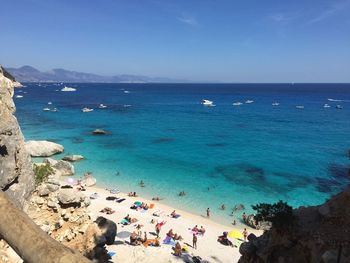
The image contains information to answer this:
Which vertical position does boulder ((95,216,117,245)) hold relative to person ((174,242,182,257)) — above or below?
above

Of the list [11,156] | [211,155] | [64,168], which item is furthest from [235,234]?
[211,155]

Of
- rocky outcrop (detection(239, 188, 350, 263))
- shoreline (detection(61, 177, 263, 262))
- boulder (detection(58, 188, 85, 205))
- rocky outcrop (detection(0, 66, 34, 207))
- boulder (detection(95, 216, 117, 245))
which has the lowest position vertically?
shoreline (detection(61, 177, 263, 262))

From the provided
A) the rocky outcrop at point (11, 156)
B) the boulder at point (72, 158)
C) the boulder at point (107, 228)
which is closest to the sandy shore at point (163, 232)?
the boulder at point (107, 228)

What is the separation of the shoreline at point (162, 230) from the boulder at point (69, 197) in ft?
8.44

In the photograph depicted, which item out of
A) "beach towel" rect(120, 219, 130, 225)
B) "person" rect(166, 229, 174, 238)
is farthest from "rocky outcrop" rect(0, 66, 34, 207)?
"beach towel" rect(120, 219, 130, 225)

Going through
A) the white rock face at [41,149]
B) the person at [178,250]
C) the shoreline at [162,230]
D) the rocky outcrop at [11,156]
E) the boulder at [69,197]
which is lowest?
the shoreline at [162,230]

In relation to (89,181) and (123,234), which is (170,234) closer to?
(123,234)

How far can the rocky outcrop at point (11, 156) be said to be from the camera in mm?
14016

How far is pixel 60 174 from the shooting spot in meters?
41.6

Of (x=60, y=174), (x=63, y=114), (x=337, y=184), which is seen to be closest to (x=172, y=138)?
(x=60, y=174)

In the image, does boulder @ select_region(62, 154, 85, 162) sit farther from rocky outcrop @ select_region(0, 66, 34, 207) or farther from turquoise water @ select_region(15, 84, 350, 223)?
rocky outcrop @ select_region(0, 66, 34, 207)

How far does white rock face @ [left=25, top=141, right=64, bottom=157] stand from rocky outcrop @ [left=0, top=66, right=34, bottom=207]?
113 ft

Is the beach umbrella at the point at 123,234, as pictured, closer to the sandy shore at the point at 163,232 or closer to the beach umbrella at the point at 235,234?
the sandy shore at the point at 163,232

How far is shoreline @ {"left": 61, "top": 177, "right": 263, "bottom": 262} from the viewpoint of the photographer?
911 inches
